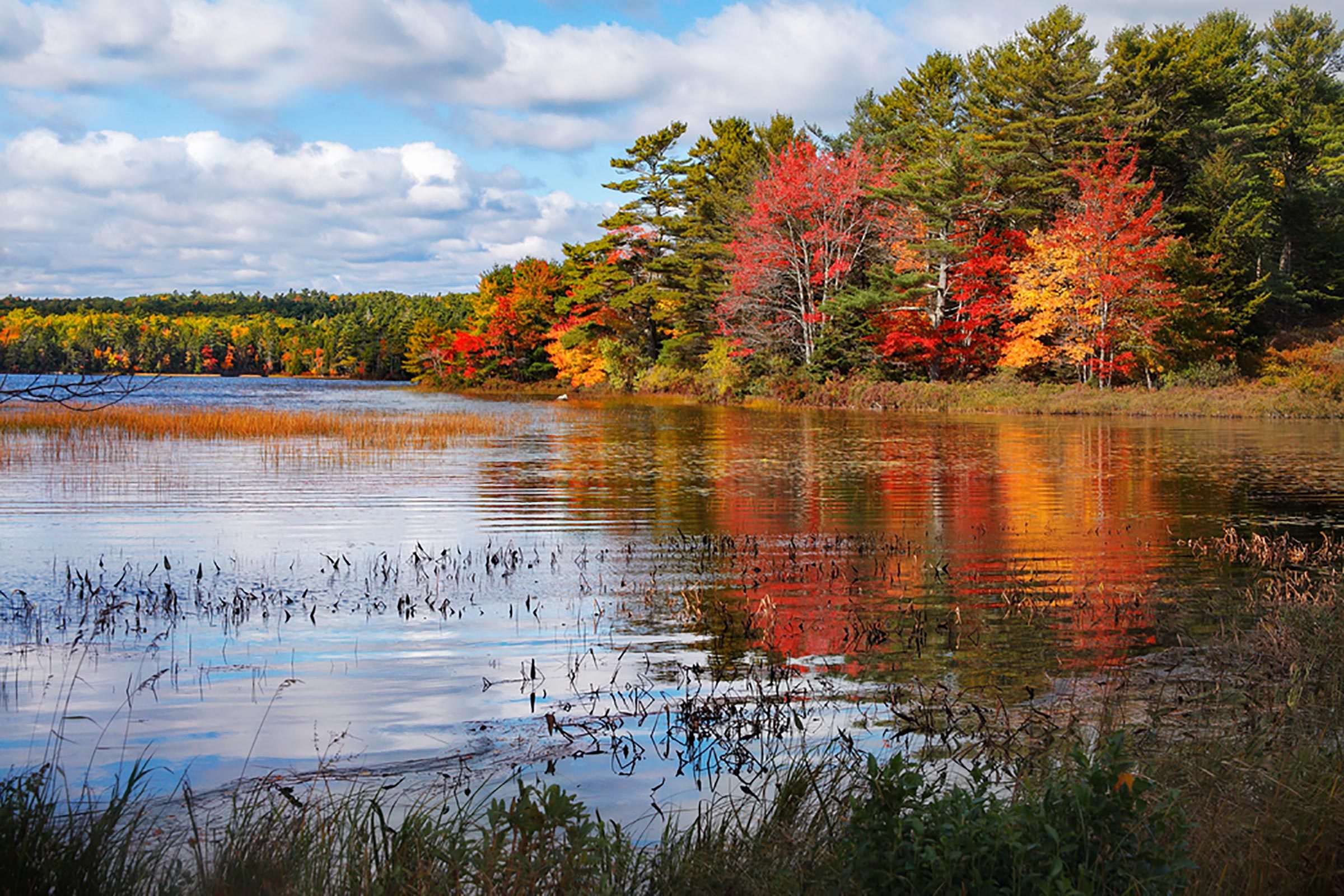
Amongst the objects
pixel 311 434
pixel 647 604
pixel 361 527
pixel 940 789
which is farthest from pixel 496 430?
pixel 940 789

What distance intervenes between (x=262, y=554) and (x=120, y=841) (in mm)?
8942

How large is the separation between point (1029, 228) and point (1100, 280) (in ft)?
19.9

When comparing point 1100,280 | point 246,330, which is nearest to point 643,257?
point 1100,280

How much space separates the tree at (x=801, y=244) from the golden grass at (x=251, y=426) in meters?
16.5

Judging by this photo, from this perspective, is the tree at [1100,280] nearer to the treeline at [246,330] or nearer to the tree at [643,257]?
the tree at [643,257]

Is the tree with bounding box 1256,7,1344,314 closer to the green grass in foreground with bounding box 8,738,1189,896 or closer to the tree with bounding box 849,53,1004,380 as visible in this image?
the tree with bounding box 849,53,1004,380

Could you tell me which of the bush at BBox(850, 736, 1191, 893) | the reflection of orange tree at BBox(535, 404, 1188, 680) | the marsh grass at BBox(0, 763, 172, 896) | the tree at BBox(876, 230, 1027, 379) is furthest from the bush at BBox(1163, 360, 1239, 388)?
the marsh grass at BBox(0, 763, 172, 896)

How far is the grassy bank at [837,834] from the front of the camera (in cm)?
329

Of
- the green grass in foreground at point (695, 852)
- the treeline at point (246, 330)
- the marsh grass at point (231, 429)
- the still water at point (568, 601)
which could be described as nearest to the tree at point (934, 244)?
the marsh grass at point (231, 429)

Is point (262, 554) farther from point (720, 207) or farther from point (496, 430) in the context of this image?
point (720, 207)

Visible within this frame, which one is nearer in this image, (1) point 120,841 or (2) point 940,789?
(1) point 120,841

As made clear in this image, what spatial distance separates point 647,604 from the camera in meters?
9.88

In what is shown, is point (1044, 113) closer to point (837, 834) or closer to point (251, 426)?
point (251, 426)

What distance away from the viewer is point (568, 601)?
33.4ft
